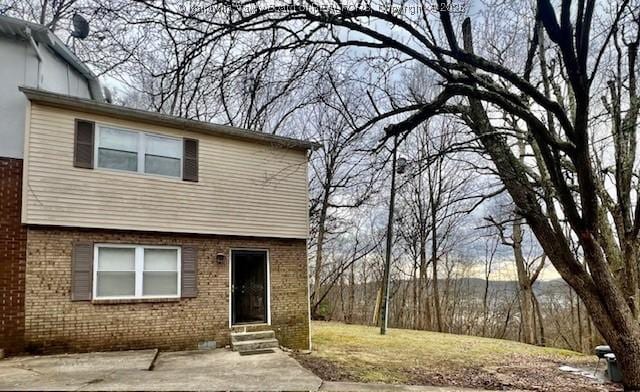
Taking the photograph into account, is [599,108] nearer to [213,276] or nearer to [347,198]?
[213,276]

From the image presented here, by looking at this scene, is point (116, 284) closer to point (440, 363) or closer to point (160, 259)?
point (160, 259)

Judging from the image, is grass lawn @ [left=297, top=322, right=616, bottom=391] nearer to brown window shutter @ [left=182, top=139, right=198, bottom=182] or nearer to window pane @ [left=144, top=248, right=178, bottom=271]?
window pane @ [left=144, top=248, right=178, bottom=271]

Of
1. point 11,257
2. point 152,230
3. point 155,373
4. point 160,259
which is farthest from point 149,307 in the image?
point 11,257

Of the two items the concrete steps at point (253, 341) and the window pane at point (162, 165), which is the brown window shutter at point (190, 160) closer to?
the window pane at point (162, 165)

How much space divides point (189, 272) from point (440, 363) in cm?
563

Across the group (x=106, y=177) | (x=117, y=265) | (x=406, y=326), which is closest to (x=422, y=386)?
(x=117, y=265)

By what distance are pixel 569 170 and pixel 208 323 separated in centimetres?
801

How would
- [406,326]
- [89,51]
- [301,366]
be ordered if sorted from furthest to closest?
[406,326]
[89,51]
[301,366]

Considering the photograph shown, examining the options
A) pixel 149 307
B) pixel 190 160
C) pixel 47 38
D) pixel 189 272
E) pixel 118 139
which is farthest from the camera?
pixel 190 160

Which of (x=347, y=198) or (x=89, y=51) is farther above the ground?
(x=89, y=51)

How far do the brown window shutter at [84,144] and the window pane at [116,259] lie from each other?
1.61 m

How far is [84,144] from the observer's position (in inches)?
320

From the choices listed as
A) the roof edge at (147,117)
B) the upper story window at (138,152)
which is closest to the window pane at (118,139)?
the upper story window at (138,152)

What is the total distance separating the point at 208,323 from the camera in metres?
8.96
